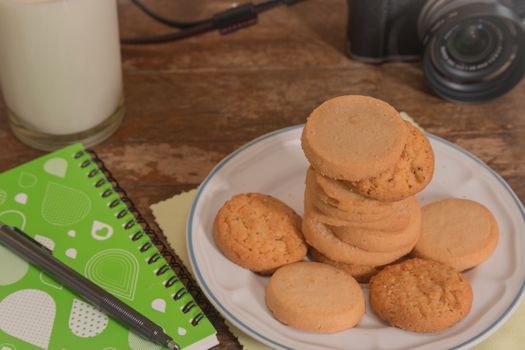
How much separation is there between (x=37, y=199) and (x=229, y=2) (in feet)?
1.63

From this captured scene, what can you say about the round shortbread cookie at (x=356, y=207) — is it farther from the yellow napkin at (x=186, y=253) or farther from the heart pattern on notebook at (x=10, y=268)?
the heart pattern on notebook at (x=10, y=268)

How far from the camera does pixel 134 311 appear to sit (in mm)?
688

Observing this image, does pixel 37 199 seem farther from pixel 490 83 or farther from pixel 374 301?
pixel 490 83

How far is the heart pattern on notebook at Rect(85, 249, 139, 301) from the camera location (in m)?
0.73

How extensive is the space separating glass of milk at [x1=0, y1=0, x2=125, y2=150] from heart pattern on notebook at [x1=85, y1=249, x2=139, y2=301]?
0.67 feet

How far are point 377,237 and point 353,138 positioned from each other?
3.7 inches

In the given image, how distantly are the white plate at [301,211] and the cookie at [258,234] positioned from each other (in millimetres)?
19

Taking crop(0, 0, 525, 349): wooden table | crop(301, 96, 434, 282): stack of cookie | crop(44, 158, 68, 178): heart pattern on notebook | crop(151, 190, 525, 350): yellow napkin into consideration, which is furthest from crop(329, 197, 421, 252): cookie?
crop(44, 158, 68, 178): heart pattern on notebook

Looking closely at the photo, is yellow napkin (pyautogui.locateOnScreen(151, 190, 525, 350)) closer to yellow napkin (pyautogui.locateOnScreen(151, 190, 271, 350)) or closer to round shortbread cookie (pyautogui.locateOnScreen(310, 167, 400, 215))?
yellow napkin (pyautogui.locateOnScreen(151, 190, 271, 350))

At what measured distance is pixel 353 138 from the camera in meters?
0.64

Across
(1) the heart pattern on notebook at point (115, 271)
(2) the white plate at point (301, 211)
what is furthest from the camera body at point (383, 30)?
(1) the heart pattern on notebook at point (115, 271)

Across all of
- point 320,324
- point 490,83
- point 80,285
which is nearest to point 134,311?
point 80,285

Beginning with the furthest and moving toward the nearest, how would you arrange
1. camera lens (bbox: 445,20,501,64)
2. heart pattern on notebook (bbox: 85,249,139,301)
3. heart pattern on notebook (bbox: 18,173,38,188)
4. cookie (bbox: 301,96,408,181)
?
camera lens (bbox: 445,20,501,64) → heart pattern on notebook (bbox: 18,173,38,188) → heart pattern on notebook (bbox: 85,249,139,301) → cookie (bbox: 301,96,408,181)

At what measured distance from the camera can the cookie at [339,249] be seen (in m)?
0.68
